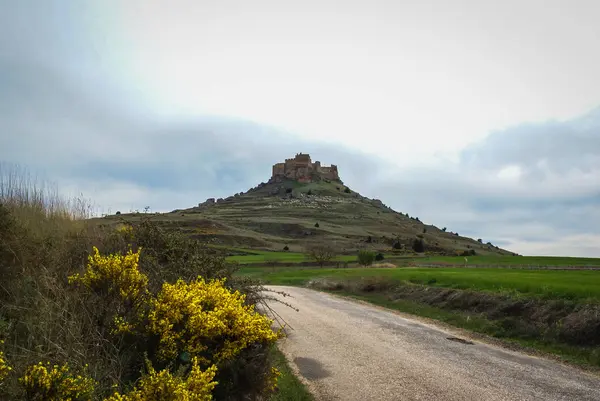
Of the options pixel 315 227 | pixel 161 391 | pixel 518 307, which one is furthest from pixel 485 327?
pixel 315 227

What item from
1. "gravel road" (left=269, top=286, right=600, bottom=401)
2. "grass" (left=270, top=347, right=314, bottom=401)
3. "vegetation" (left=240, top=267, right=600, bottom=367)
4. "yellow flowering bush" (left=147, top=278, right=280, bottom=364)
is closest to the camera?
"yellow flowering bush" (left=147, top=278, right=280, bottom=364)

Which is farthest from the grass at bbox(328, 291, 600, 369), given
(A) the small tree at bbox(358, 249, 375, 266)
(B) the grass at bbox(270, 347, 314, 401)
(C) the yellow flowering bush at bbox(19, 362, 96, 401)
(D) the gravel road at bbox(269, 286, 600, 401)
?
(A) the small tree at bbox(358, 249, 375, 266)

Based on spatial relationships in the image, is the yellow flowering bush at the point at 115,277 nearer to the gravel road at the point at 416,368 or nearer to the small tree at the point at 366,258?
the gravel road at the point at 416,368

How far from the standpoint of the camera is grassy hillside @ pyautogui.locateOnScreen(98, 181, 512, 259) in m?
101

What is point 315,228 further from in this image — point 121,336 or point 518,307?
point 121,336

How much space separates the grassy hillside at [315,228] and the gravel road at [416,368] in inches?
2349

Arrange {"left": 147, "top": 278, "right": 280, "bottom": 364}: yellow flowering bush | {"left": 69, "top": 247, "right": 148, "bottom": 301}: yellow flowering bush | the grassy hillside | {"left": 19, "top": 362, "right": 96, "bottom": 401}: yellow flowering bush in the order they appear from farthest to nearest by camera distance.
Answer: the grassy hillside < {"left": 69, "top": 247, "right": 148, "bottom": 301}: yellow flowering bush < {"left": 147, "top": 278, "right": 280, "bottom": 364}: yellow flowering bush < {"left": 19, "top": 362, "right": 96, "bottom": 401}: yellow flowering bush

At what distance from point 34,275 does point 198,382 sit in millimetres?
4160

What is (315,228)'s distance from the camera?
427 feet

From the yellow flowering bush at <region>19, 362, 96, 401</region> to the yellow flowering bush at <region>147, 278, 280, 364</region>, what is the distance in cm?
138

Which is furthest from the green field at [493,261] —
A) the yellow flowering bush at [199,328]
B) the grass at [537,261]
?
the yellow flowering bush at [199,328]

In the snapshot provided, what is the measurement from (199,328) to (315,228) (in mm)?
124742

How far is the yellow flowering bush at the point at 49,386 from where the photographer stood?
3943 millimetres

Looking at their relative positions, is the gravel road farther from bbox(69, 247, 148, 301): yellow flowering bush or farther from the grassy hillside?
the grassy hillside
